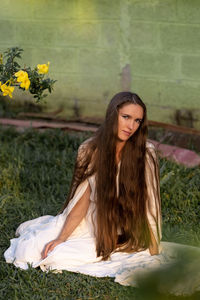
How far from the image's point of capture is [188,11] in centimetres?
564

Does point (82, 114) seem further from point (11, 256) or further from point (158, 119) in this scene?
point (11, 256)

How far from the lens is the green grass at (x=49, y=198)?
3.21 meters

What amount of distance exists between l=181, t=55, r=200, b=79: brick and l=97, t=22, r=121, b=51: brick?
792 mm

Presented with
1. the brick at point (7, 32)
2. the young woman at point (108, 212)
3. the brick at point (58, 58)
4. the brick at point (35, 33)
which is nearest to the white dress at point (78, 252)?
the young woman at point (108, 212)

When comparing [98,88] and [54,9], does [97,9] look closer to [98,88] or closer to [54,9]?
[54,9]

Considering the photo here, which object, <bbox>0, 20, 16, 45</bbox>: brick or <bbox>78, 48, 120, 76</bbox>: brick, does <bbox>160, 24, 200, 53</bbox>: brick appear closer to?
<bbox>78, 48, 120, 76</bbox>: brick

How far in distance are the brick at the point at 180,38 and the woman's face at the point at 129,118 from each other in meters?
2.51

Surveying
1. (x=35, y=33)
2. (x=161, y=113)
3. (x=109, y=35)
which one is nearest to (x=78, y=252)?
(x=161, y=113)

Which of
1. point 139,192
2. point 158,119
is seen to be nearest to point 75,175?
point 139,192

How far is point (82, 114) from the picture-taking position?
20.9 feet

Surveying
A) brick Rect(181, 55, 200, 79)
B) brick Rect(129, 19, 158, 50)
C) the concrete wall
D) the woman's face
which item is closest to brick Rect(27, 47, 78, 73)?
the concrete wall

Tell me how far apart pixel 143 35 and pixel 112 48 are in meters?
0.39

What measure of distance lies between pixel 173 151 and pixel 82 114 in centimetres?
137

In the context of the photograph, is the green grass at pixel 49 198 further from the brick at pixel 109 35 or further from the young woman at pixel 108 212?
the brick at pixel 109 35
